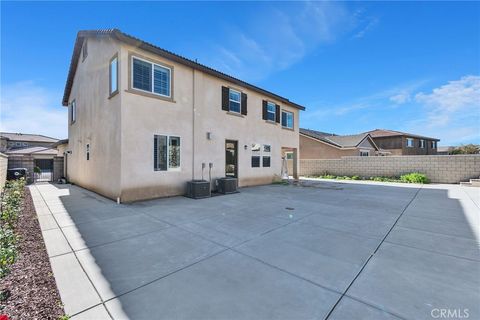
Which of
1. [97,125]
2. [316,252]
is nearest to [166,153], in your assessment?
[97,125]

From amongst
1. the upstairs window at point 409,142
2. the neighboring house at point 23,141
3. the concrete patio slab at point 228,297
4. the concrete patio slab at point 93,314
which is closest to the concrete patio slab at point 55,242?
the concrete patio slab at point 93,314

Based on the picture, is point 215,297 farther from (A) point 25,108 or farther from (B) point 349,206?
(A) point 25,108

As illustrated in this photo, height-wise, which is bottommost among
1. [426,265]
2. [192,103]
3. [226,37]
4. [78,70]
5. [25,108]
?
[426,265]

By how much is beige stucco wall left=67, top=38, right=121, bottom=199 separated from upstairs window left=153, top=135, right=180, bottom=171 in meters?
1.32

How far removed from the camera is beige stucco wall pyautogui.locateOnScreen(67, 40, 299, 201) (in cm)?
758

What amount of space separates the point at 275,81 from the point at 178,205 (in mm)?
13307

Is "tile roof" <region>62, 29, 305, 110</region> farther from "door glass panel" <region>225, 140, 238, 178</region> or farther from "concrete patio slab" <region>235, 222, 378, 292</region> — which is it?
"concrete patio slab" <region>235, 222, 378, 292</region>

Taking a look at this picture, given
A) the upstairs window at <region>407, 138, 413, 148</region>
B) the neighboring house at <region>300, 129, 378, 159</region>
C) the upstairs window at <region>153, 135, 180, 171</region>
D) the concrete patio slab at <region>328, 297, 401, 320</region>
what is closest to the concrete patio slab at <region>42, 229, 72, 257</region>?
the upstairs window at <region>153, 135, 180, 171</region>

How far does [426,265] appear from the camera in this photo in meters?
3.19

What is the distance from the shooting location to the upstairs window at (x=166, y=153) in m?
8.31

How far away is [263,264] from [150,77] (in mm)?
7959

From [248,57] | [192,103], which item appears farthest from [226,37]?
[192,103]

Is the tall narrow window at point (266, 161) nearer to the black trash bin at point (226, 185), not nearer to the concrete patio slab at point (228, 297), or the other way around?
the black trash bin at point (226, 185)

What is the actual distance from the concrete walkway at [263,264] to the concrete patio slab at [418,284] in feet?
0.05
